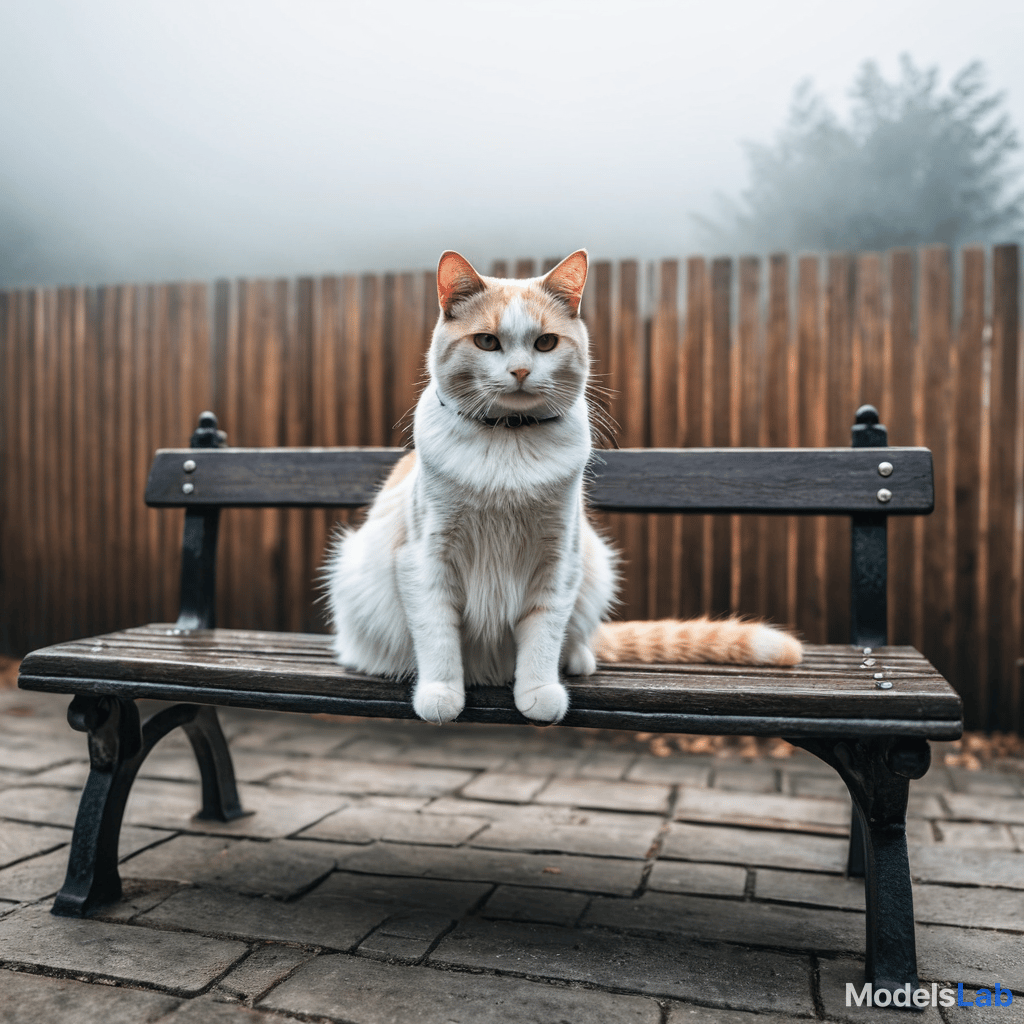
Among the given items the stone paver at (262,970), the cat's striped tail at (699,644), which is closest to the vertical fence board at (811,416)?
the cat's striped tail at (699,644)

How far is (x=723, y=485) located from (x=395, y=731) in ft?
7.01

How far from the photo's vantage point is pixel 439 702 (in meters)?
1.66

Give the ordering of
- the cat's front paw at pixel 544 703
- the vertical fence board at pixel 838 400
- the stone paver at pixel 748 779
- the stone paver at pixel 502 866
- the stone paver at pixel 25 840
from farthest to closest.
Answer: the vertical fence board at pixel 838 400 < the stone paver at pixel 748 779 < the stone paver at pixel 25 840 < the stone paver at pixel 502 866 < the cat's front paw at pixel 544 703

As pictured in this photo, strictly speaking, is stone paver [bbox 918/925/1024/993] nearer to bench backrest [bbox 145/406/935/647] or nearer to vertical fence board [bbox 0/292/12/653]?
bench backrest [bbox 145/406/935/647]

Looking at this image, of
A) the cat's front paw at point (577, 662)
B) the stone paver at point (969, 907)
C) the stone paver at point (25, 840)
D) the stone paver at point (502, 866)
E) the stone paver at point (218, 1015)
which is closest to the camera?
the stone paver at point (218, 1015)

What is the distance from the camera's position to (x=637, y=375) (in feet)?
13.2

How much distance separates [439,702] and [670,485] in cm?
106

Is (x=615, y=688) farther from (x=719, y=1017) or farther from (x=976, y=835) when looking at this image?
(x=976, y=835)

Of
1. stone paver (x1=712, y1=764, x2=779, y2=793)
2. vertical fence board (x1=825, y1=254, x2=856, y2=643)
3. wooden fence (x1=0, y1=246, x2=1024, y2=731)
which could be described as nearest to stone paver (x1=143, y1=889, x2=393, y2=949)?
stone paver (x1=712, y1=764, x2=779, y2=793)

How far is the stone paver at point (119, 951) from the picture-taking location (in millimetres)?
1707

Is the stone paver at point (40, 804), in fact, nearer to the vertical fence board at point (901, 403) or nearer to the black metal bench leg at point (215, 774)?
the black metal bench leg at point (215, 774)

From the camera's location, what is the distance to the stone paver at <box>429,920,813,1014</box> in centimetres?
168

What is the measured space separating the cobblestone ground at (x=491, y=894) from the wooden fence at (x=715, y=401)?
33.0 inches

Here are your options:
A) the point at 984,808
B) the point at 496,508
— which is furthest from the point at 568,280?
the point at 984,808
